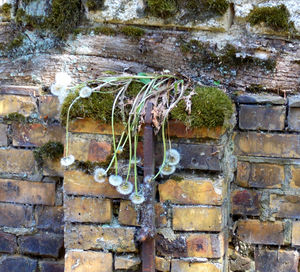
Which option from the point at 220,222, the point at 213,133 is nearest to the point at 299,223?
the point at 220,222

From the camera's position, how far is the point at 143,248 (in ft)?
3.73

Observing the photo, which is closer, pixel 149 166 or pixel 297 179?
pixel 149 166

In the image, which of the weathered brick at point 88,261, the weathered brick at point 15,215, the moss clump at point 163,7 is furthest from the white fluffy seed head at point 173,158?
the weathered brick at point 15,215

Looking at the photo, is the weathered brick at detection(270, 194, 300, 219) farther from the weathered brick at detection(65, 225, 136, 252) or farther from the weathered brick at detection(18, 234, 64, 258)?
the weathered brick at detection(18, 234, 64, 258)

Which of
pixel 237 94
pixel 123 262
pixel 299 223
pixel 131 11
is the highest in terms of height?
pixel 131 11

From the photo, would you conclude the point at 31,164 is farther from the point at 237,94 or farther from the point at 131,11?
the point at 237,94

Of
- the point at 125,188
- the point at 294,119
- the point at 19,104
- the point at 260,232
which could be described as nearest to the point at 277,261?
the point at 260,232

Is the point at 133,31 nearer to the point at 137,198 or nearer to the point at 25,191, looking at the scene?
the point at 137,198

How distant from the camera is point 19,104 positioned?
4.33ft

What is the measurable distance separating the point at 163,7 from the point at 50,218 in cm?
84

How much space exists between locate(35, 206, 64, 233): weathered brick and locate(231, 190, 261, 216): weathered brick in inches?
24.5

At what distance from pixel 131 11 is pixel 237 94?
45 centimetres

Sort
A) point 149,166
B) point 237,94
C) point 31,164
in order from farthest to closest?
point 31,164
point 237,94
point 149,166

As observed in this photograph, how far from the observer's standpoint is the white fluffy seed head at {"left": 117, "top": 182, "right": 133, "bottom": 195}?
113 cm
